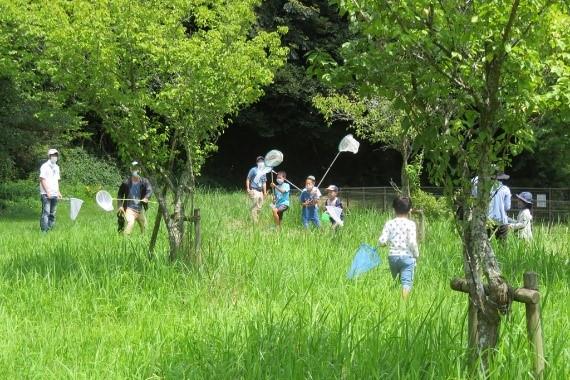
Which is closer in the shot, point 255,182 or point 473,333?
point 473,333

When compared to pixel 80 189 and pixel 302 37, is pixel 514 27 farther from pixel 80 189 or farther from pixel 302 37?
pixel 302 37

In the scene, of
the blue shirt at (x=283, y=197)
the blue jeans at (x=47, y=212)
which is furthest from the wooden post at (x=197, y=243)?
the blue shirt at (x=283, y=197)

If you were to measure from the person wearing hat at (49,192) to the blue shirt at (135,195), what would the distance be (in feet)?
6.76

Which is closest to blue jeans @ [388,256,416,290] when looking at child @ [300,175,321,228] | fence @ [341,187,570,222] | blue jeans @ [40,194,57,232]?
child @ [300,175,321,228]

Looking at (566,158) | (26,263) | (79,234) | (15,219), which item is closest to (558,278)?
(26,263)

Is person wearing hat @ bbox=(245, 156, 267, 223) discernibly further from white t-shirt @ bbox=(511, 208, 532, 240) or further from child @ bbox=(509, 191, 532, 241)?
white t-shirt @ bbox=(511, 208, 532, 240)

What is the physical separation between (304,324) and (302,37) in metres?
25.6

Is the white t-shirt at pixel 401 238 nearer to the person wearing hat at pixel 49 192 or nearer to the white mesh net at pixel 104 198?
the white mesh net at pixel 104 198

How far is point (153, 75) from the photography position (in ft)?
26.3

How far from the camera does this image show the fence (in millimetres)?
20703

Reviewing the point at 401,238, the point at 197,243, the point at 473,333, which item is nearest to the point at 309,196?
the point at 197,243

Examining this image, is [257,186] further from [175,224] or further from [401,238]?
[401,238]

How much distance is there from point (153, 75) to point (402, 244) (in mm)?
3160

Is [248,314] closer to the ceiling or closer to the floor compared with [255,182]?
closer to the floor
